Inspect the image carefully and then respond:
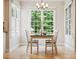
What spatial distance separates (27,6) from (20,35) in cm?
200

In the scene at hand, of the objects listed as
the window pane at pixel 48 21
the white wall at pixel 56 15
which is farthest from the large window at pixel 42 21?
the white wall at pixel 56 15

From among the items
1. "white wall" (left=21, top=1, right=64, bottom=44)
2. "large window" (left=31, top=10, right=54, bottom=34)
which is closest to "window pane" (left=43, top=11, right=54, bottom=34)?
"large window" (left=31, top=10, right=54, bottom=34)

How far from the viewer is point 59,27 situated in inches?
486

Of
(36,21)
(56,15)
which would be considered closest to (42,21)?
(36,21)

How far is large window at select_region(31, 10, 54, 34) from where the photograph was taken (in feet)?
41.0

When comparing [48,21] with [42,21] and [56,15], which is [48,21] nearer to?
[42,21]

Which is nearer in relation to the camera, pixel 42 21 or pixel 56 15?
pixel 56 15

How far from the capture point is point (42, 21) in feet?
41.0

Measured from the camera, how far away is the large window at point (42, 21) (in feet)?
41.0

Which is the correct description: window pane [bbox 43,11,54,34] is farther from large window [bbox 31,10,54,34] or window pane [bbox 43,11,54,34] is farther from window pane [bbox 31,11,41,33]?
window pane [bbox 31,11,41,33]

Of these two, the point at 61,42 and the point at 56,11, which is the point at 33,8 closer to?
the point at 56,11

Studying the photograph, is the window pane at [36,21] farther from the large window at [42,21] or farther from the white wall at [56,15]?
the white wall at [56,15]

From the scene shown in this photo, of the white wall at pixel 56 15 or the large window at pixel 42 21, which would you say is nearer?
the white wall at pixel 56 15

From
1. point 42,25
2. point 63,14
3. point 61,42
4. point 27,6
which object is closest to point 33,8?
point 27,6
